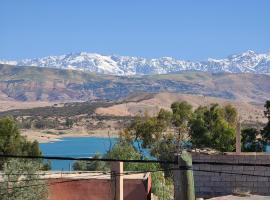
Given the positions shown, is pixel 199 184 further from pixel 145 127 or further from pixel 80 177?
pixel 145 127

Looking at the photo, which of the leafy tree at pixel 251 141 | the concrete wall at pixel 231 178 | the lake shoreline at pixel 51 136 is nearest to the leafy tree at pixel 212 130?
the leafy tree at pixel 251 141

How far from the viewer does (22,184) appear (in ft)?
87.4

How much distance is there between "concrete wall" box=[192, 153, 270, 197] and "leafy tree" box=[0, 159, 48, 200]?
6764 millimetres

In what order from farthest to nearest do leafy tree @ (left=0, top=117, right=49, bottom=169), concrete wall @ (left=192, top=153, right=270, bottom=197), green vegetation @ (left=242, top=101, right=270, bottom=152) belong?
1. green vegetation @ (left=242, top=101, right=270, bottom=152)
2. leafy tree @ (left=0, top=117, right=49, bottom=169)
3. concrete wall @ (left=192, top=153, right=270, bottom=197)

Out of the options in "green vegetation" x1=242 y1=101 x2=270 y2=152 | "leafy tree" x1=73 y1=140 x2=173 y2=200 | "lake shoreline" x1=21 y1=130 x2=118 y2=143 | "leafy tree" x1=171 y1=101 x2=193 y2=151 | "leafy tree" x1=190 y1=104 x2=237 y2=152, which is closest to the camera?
"leafy tree" x1=73 y1=140 x2=173 y2=200

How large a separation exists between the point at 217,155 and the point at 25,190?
28.3 feet

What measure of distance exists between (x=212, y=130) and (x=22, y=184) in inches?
911

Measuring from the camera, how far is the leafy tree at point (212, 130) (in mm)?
45562

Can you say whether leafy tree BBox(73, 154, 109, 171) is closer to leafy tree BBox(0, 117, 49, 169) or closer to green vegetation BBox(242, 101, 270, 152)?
leafy tree BBox(0, 117, 49, 169)

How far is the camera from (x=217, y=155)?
72.7 feet

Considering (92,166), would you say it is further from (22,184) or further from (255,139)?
(22,184)

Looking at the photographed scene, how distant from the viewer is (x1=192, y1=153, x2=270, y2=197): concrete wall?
21656mm

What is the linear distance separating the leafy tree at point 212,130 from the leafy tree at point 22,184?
19.4 metres

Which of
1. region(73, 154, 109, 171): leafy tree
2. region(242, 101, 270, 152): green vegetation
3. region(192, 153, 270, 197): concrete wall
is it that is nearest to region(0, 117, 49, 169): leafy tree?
region(73, 154, 109, 171): leafy tree
